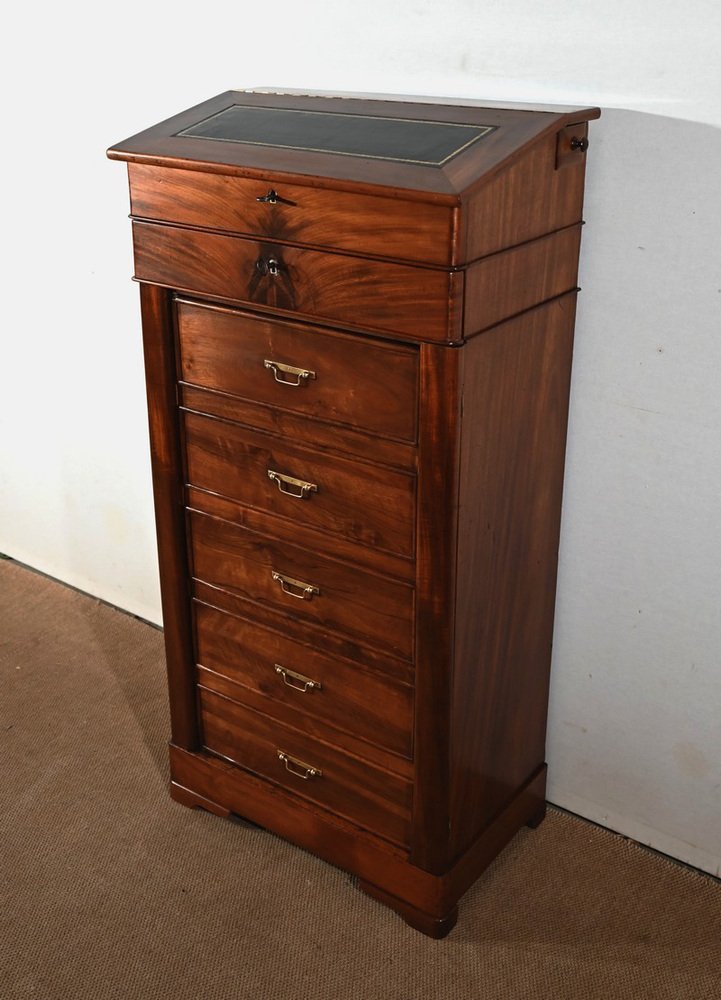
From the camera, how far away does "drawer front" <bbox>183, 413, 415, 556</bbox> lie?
176 centimetres

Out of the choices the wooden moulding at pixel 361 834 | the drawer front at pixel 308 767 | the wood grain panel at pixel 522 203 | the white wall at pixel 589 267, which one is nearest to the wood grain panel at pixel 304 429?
the wood grain panel at pixel 522 203

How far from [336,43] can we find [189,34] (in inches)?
15.3

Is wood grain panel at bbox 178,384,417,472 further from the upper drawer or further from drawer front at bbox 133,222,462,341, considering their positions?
the upper drawer

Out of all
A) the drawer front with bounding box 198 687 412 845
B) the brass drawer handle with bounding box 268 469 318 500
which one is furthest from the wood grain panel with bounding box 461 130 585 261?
the drawer front with bounding box 198 687 412 845

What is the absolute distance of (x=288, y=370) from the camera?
1.79 metres

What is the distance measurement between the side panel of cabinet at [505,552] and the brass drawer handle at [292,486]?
0.96 ft

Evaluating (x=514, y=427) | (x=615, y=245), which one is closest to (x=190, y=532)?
(x=514, y=427)

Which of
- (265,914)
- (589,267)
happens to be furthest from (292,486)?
(265,914)

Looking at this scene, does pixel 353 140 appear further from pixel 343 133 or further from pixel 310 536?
pixel 310 536

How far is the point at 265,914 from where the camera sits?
2068 mm

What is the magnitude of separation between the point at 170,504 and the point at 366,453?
50 cm

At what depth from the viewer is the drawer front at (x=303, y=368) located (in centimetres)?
167

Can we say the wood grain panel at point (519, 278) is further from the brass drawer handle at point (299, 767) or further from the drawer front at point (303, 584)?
the brass drawer handle at point (299, 767)

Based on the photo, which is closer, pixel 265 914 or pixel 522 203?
pixel 522 203
